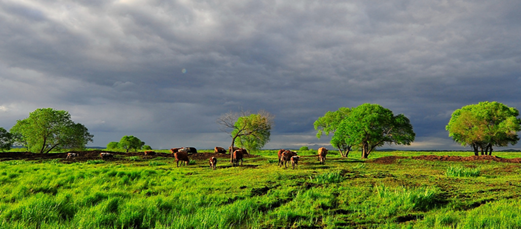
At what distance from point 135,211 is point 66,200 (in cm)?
352

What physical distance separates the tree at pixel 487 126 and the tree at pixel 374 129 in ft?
52.2

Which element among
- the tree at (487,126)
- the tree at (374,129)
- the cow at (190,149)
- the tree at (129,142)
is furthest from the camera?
the tree at (129,142)

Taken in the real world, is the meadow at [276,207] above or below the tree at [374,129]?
below

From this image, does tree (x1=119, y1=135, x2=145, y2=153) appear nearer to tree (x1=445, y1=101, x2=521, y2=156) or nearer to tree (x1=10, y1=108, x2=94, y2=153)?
tree (x1=10, y1=108, x2=94, y2=153)

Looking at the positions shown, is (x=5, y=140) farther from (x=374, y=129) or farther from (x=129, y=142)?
(x=374, y=129)

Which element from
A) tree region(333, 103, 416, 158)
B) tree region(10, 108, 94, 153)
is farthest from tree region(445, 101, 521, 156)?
tree region(10, 108, 94, 153)

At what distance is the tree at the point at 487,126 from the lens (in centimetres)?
4766

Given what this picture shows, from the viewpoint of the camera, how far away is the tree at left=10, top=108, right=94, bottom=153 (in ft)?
151

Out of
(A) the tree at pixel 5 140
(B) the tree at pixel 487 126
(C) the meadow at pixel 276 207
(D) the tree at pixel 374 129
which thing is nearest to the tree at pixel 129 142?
(A) the tree at pixel 5 140

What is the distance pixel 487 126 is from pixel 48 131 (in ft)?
282

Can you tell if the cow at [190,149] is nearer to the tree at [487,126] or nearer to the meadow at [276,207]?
the meadow at [276,207]

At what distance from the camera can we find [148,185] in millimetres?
13391

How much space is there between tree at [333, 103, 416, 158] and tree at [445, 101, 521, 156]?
15.9 meters

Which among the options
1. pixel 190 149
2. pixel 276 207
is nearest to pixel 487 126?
pixel 276 207
